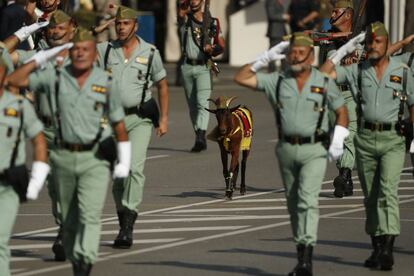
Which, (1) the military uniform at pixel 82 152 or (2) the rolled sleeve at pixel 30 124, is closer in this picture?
(2) the rolled sleeve at pixel 30 124

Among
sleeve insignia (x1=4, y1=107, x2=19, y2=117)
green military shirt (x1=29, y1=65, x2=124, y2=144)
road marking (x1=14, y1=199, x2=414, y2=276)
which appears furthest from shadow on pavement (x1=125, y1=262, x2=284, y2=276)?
sleeve insignia (x1=4, y1=107, x2=19, y2=117)

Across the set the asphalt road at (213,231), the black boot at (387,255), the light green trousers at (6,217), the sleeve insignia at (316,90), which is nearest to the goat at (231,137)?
the asphalt road at (213,231)

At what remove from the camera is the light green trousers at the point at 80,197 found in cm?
1245

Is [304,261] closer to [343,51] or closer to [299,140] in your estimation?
[299,140]

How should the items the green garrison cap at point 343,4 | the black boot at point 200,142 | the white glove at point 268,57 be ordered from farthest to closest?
the black boot at point 200,142 → the green garrison cap at point 343,4 → the white glove at point 268,57

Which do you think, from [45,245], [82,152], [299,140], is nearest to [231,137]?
[45,245]

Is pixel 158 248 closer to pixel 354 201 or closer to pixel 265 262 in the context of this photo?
pixel 265 262

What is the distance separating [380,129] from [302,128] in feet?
4.05

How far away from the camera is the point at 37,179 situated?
39.5 ft

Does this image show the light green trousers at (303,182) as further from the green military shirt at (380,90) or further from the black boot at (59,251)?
the black boot at (59,251)

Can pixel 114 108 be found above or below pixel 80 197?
above

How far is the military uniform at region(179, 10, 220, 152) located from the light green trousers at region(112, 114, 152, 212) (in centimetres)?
780

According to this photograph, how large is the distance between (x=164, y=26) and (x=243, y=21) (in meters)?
2.67

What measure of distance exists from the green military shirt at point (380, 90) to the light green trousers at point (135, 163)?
79.9 inches
